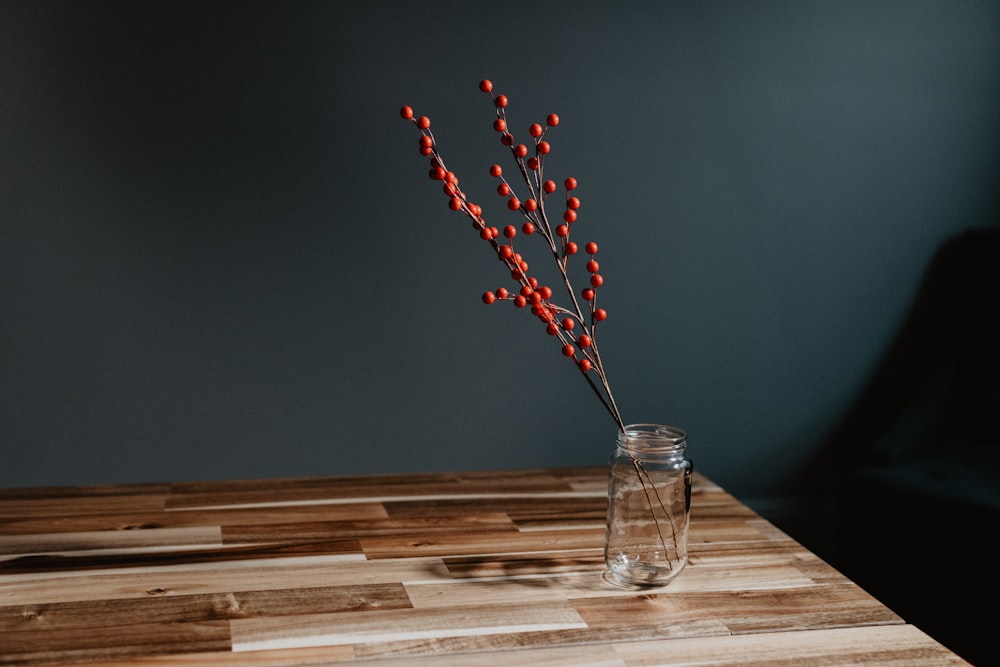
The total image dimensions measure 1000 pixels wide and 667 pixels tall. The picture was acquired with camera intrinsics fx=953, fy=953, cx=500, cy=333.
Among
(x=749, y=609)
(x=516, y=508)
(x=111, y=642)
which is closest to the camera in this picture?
(x=111, y=642)

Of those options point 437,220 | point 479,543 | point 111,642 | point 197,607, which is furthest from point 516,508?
point 437,220

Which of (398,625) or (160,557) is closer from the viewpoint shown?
(398,625)

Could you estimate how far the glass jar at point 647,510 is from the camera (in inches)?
49.1

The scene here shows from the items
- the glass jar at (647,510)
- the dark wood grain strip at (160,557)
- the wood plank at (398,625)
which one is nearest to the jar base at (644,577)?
the glass jar at (647,510)

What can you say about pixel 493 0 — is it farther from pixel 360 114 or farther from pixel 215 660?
pixel 215 660

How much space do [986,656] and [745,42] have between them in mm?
1761

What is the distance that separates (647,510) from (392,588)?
345 millimetres

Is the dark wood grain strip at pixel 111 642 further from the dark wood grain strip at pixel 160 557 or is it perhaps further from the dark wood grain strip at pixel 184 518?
the dark wood grain strip at pixel 184 518

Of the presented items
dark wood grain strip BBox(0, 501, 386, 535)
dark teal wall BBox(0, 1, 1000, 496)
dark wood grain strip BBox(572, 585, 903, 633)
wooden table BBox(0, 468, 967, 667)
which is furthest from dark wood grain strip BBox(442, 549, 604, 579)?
dark teal wall BBox(0, 1, 1000, 496)

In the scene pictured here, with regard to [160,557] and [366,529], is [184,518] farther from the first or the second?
[366,529]

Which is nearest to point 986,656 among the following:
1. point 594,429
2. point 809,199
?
point 594,429

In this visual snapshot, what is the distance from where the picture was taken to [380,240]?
8.68 feet

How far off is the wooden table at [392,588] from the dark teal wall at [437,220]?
103cm

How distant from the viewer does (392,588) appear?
3.95 feet
